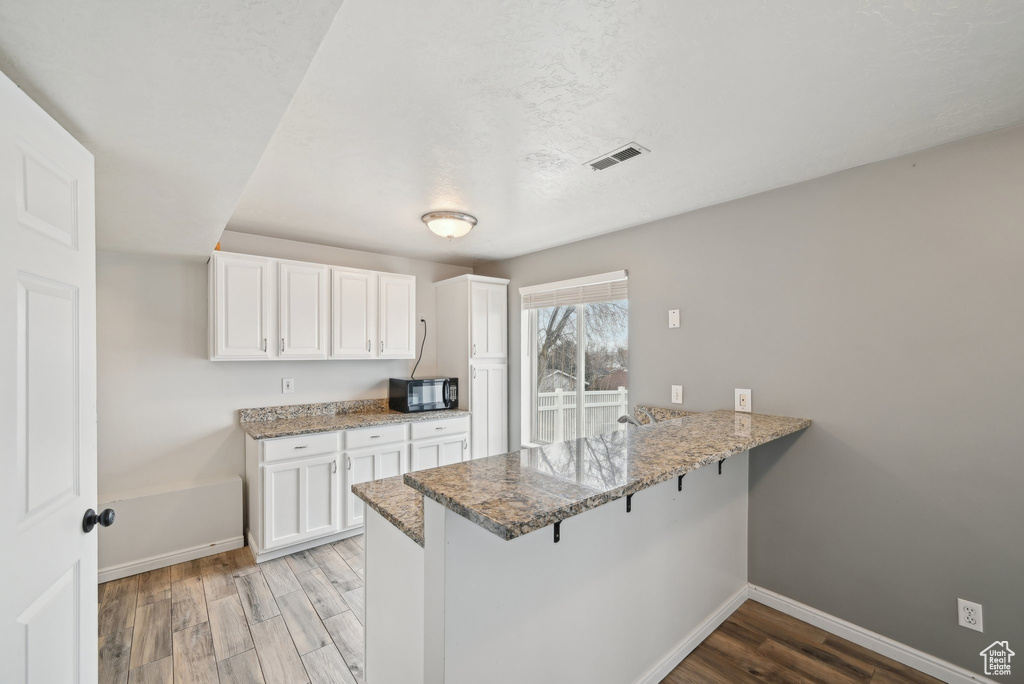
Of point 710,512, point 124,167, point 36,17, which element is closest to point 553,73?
point 36,17

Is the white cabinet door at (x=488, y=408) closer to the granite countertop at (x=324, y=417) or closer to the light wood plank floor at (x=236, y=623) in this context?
the granite countertop at (x=324, y=417)

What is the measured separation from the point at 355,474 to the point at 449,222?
2003mm

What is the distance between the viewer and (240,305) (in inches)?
122

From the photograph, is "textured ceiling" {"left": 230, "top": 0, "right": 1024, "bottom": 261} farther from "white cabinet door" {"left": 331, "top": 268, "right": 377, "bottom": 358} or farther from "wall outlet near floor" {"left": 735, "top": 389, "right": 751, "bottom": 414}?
"wall outlet near floor" {"left": 735, "top": 389, "right": 751, "bottom": 414}

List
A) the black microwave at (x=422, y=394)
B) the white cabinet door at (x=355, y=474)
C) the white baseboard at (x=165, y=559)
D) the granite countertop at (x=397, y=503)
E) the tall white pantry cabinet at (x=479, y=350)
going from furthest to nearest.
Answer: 1. the tall white pantry cabinet at (x=479, y=350)
2. the black microwave at (x=422, y=394)
3. the white cabinet door at (x=355, y=474)
4. the white baseboard at (x=165, y=559)
5. the granite countertop at (x=397, y=503)

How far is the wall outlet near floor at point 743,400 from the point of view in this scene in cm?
257

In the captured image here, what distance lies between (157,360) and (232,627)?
1925 mm

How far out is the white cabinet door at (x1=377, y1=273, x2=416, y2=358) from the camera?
12.5ft

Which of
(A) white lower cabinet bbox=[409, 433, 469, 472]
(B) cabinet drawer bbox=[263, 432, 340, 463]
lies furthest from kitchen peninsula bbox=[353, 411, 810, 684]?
(A) white lower cabinet bbox=[409, 433, 469, 472]

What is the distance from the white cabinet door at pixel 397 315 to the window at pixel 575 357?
3.51 ft

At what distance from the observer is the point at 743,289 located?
103 inches

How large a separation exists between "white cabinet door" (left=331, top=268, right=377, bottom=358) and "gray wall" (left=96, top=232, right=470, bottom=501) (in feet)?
1.48

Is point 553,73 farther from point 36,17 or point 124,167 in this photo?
point 124,167

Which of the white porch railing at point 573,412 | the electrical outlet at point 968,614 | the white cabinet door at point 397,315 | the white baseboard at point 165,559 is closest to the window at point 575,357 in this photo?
the white porch railing at point 573,412
